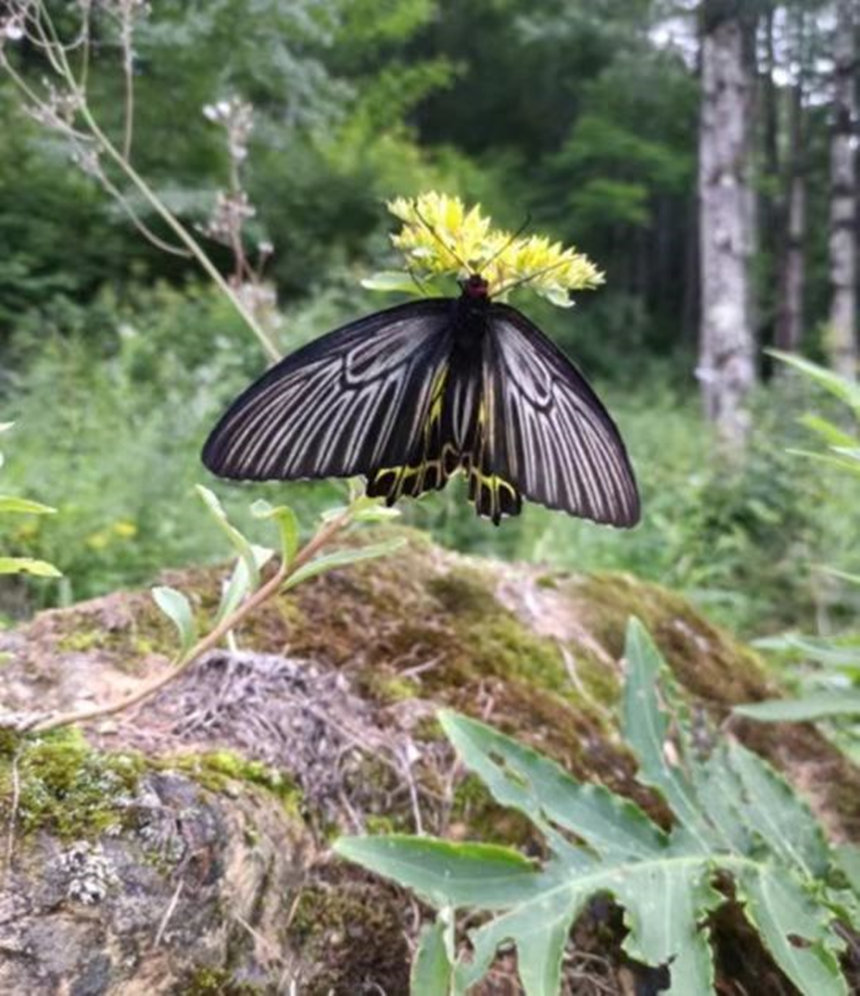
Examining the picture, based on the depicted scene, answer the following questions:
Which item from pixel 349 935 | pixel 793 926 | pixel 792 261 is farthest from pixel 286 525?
pixel 792 261

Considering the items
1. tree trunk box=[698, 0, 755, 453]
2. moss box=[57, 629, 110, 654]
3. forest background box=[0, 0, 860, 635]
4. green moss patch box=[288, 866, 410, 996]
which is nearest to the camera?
green moss patch box=[288, 866, 410, 996]

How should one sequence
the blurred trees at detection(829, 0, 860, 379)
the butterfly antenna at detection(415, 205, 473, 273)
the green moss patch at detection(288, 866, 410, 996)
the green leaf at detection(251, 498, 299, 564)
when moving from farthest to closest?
the blurred trees at detection(829, 0, 860, 379)
the green moss patch at detection(288, 866, 410, 996)
the green leaf at detection(251, 498, 299, 564)
the butterfly antenna at detection(415, 205, 473, 273)

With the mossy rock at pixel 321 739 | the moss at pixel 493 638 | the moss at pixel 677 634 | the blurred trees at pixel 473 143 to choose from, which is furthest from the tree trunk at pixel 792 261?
the moss at pixel 493 638

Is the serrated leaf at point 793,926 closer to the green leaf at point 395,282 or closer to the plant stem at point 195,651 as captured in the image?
the plant stem at point 195,651

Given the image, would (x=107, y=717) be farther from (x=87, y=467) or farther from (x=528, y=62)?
(x=528, y=62)

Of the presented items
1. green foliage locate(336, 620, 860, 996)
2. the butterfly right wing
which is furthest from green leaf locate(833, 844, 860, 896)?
the butterfly right wing

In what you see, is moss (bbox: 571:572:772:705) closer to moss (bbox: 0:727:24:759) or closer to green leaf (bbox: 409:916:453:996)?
green leaf (bbox: 409:916:453:996)
